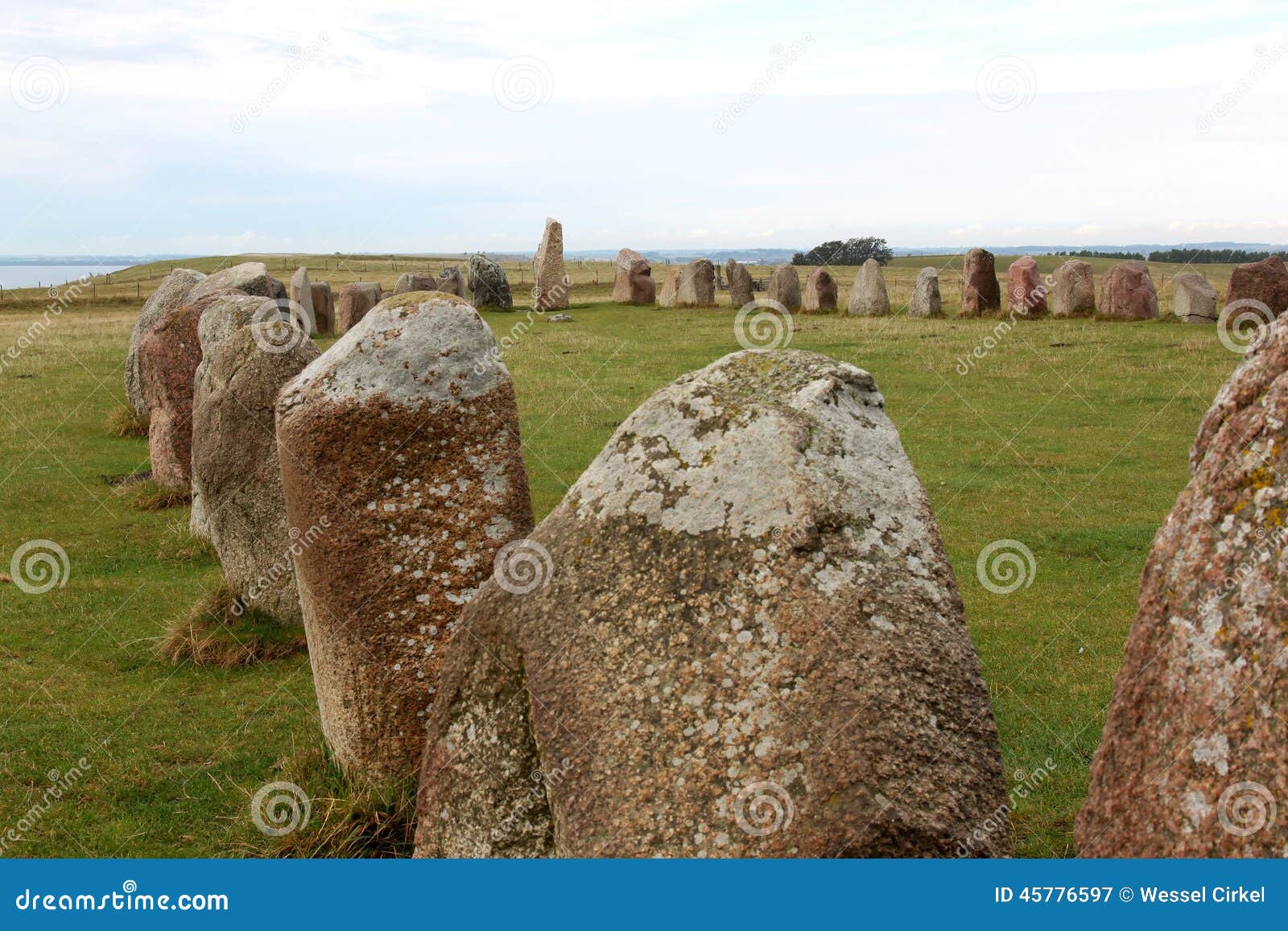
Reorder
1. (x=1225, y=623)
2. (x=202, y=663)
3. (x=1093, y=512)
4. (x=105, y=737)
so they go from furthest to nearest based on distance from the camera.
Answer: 1. (x=1093, y=512)
2. (x=202, y=663)
3. (x=105, y=737)
4. (x=1225, y=623)

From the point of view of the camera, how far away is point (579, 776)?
13.2ft

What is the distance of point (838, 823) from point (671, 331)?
83.3 feet

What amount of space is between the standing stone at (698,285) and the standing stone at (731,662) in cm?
3051

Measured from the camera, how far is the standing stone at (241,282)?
59.0ft

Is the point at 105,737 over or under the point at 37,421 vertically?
under

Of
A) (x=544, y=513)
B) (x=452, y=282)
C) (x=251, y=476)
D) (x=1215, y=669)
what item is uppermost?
(x=452, y=282)

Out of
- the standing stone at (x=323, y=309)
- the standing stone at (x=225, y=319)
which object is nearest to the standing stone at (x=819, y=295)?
the standing stone at (x=323, y=309)

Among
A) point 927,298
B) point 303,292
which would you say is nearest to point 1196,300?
point 927,298

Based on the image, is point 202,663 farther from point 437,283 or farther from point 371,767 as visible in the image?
point 437,283

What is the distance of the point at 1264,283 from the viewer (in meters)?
23.1

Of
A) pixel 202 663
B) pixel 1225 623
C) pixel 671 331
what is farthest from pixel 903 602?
pixel 671 331

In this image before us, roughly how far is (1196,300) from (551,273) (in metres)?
18.0

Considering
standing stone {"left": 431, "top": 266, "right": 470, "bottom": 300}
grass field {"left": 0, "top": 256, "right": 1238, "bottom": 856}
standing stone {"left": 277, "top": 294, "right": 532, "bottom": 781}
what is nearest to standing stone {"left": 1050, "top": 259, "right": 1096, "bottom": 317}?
grass field {"left": 0, "top": 256, "right": 1238, "bottom": 856}

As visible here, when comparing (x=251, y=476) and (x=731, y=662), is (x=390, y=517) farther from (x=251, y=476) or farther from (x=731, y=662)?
(x=251, y=476)
